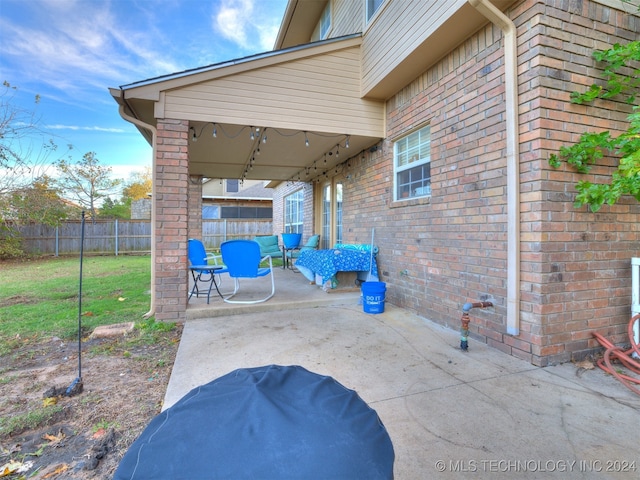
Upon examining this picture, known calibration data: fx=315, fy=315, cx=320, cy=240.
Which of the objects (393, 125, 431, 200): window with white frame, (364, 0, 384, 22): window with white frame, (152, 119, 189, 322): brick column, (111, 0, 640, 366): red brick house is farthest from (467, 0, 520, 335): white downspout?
(152, 119, 189, 322): brick column

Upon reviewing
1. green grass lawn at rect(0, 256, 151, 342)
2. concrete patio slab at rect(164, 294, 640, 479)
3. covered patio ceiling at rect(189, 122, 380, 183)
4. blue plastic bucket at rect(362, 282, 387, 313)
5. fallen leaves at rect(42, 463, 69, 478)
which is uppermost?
covered patio ceiling at rect(189, 122, 380, 183)

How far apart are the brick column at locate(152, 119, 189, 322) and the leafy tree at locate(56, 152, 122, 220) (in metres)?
16.4

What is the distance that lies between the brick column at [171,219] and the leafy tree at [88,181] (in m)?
16.4

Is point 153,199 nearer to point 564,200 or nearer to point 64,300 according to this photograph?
point 64,300

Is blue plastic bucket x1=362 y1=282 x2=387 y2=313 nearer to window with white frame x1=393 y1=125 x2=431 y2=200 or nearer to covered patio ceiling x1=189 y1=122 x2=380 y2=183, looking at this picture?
window with white frame x1=393 y1=125 x2=431 y2=200

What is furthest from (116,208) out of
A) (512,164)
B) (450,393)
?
(450,393)

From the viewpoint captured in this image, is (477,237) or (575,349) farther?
(477,237)

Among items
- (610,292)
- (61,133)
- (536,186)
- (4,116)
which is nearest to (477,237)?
(536,186)

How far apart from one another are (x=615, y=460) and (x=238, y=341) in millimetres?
2901

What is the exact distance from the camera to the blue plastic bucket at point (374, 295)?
14.0ft

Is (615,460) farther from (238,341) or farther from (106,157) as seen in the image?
(106,157)

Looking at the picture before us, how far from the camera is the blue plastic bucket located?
4262mm

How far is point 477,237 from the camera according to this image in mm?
3238

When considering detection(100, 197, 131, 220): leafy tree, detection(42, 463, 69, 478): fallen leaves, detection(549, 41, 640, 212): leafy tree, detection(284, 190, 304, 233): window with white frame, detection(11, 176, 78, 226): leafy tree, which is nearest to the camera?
detection(42, 463, 69, 478): fallen leaves
